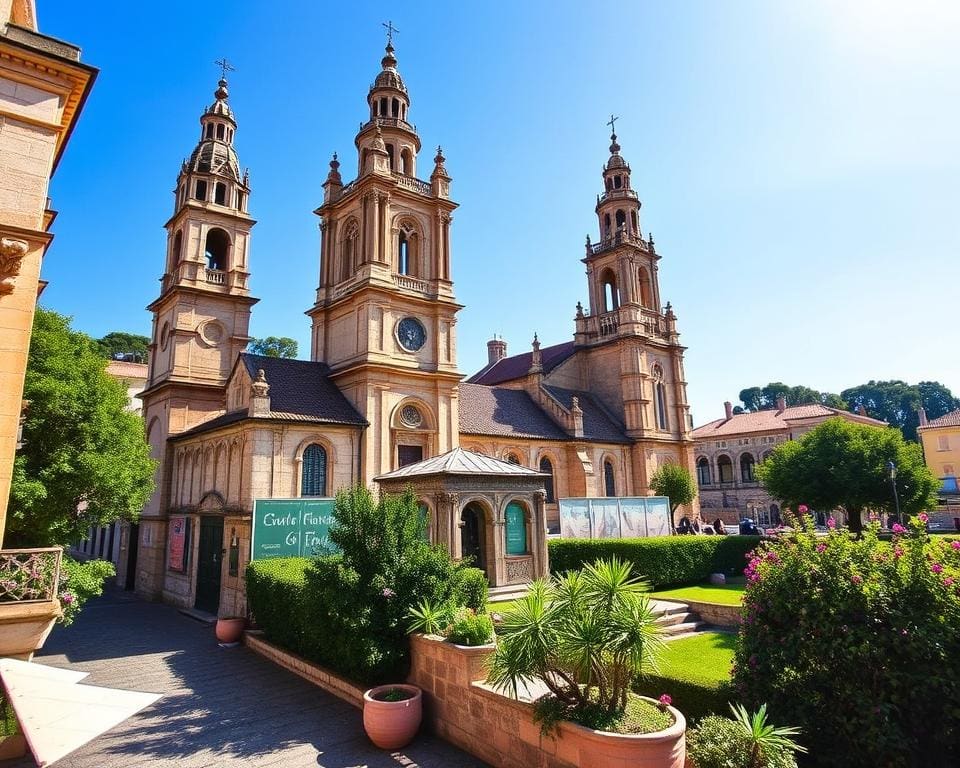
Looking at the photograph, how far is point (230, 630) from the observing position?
59.5 ft

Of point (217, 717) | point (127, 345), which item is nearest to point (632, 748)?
point (217, 717)

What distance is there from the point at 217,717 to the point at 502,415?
2698 cm

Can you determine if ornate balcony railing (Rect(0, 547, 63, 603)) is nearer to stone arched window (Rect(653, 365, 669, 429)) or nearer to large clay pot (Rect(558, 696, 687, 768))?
large clay pot (Rect(558, 696, 687, 768))

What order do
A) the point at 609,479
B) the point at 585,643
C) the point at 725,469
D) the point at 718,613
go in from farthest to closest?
1. the point at 725,469
2. the point at 609,479
3. the point at 718,613
4. the point at 585,643

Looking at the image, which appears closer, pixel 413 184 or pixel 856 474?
pixel 856 474

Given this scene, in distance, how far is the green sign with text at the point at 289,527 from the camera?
62.6 ft

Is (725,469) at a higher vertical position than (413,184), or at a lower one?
lower

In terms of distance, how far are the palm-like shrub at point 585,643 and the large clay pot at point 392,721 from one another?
2.67m

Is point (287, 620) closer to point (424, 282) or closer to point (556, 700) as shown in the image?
point (556, 700)

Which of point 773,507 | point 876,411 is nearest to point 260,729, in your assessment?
point 773,507

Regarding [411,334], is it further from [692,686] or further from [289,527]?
[692,686]

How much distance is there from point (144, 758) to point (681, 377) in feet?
141

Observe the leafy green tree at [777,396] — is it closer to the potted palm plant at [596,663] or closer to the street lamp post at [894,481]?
the street lamp post at [894,481]

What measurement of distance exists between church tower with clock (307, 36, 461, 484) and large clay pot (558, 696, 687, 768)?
19755mm
